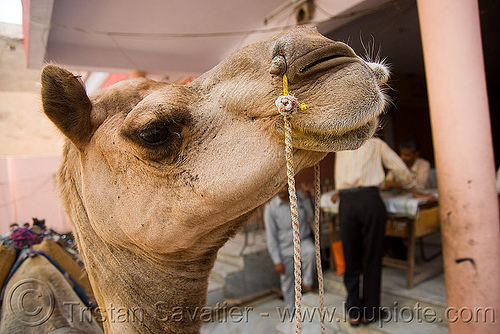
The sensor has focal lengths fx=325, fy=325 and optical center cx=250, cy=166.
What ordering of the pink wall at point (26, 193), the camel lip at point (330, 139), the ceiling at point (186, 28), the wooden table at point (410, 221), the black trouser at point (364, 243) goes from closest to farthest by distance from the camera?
the camel lip at point (330, 139)
the black trouser at point (364, 243)
the wooden table at point (410, 221)
the ceiling at point (186, 28)
the pink wall at point (26, 193)

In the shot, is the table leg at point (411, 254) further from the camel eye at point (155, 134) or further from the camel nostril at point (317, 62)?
the camel eye at point (155, 134)

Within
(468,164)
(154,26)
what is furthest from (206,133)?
A: (154,26)

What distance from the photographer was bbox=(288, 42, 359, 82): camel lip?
981mm

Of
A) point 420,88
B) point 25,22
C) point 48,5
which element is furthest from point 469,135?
point 420,88

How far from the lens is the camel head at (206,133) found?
3.23 feet

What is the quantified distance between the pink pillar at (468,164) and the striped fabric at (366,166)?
3.01 feet

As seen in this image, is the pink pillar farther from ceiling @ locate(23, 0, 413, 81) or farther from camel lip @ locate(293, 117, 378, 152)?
camel lip @ locate(293, 117, 378, 152)

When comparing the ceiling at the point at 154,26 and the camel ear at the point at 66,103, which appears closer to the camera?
the camel ear at the point at 66,103

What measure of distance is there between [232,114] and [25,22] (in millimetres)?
6195

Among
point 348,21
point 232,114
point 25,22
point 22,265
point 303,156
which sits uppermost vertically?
point 25,22

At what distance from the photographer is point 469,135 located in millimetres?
2953

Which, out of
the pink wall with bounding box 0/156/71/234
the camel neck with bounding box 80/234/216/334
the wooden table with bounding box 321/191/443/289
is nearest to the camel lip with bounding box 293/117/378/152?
the camel neck with bounding box 80/234/216/334

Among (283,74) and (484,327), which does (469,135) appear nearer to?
(484,327)

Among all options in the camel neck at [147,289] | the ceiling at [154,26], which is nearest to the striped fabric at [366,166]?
the ceiling at [154,26]
